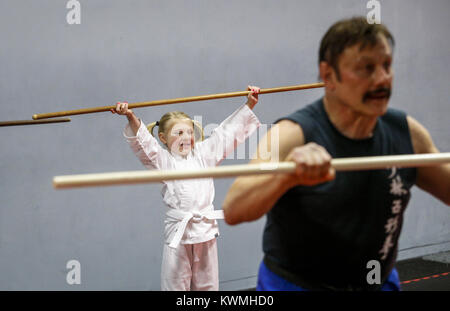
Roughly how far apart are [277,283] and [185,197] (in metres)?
1.37

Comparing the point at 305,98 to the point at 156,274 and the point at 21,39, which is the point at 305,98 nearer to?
the point at 156,274

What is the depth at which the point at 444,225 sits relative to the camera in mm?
4184

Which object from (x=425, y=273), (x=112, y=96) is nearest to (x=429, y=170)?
(x=112, y=96)

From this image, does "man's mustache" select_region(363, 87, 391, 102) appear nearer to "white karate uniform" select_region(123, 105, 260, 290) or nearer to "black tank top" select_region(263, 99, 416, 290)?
"black tank top" select_region(263, 99, 416, 290)

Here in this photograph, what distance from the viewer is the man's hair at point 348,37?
1.16 metres

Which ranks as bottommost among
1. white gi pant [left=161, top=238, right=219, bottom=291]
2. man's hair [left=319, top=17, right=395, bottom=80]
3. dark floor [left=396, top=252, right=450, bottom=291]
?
dark floor [left=396, top=252, right=450, bottom=291]

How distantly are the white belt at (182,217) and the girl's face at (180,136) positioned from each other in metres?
0.30

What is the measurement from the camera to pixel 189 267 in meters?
2.56

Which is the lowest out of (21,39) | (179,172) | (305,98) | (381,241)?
(381,241)

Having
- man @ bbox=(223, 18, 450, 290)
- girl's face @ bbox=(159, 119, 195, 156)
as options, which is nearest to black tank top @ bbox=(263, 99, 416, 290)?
man @ bbox=(223, 18, 450, 290)

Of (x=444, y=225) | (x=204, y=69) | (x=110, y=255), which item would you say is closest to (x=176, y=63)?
(x=204, y=69)

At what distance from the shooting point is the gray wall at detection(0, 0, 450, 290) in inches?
111

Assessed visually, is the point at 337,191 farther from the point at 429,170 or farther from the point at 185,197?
the point at 185,197

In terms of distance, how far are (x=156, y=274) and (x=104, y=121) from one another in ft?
3.11
